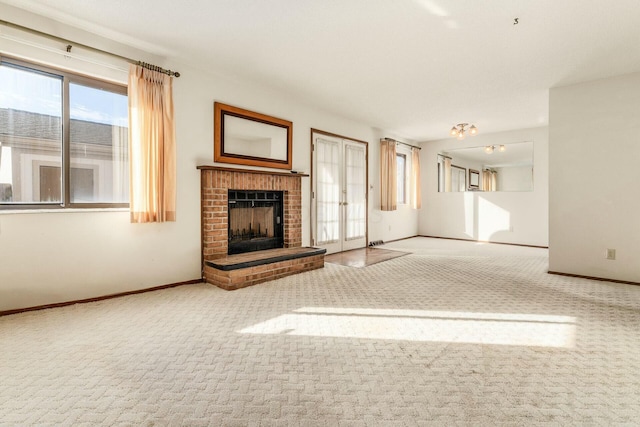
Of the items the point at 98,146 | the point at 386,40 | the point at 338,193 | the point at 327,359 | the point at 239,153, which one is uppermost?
the point at 386,40

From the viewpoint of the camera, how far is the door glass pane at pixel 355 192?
21.6 ft

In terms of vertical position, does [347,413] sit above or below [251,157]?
below

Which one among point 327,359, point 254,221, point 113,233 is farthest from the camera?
point 254,221

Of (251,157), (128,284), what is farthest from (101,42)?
(128,284)

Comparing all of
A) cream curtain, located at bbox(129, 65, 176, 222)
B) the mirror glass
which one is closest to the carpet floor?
cream curtain, located at bbox(129, 65, 176, 222)

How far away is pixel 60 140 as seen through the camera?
312 cm

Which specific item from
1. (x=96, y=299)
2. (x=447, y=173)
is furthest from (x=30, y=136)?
(x=447, y=173)

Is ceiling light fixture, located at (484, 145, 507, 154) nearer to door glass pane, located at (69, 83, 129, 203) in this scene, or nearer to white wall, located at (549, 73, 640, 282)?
white wall, located at (549, 73, 640, 282)

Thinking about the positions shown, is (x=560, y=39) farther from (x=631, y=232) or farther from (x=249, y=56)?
(x=249, y=56)

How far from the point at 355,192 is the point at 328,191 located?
0.92 m

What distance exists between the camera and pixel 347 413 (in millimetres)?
1521

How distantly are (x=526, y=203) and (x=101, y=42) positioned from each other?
8018 millimetres

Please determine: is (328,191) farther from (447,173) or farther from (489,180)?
A: (489,180)

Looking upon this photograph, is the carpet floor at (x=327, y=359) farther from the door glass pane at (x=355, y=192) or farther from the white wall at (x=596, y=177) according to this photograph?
the door glass pane at (x=355, y=192)
